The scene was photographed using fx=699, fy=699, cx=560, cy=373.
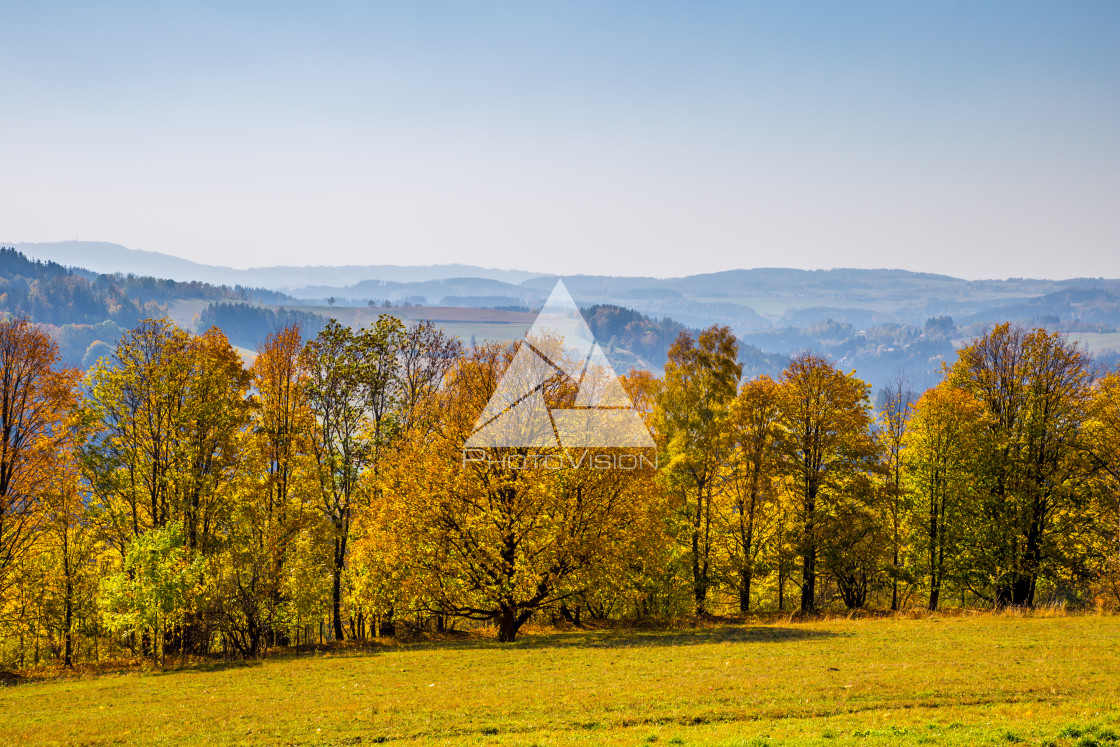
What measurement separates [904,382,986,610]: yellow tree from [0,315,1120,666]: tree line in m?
0.16

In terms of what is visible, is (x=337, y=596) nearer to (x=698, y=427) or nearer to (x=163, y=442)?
(x=163, y=442)

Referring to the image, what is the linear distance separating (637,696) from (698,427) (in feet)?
74.9

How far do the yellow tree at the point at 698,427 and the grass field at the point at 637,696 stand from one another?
1184 centimetres

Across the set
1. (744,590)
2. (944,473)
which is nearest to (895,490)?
(944,473)

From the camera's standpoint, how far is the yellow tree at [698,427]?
3947 cm

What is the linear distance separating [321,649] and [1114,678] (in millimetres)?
30515

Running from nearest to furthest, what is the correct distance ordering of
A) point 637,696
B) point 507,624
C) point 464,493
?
point 637,696 → point 464,493 → point 507,624

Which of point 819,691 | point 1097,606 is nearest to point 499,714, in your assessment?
point 819,691

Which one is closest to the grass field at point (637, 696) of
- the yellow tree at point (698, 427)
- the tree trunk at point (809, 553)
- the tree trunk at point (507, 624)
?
the tree trunk at point (507, 624)

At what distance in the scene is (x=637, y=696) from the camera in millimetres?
18500

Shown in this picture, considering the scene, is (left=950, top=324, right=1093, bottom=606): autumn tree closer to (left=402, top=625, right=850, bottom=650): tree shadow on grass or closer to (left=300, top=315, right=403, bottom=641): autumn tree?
(left=402, top=625, right=850, bottom=650): tree shadow on grass

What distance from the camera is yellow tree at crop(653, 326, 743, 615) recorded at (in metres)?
39.5

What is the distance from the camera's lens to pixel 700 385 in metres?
40.5

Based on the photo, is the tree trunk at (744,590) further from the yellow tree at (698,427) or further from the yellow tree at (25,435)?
the yellow tree at (25,435)
